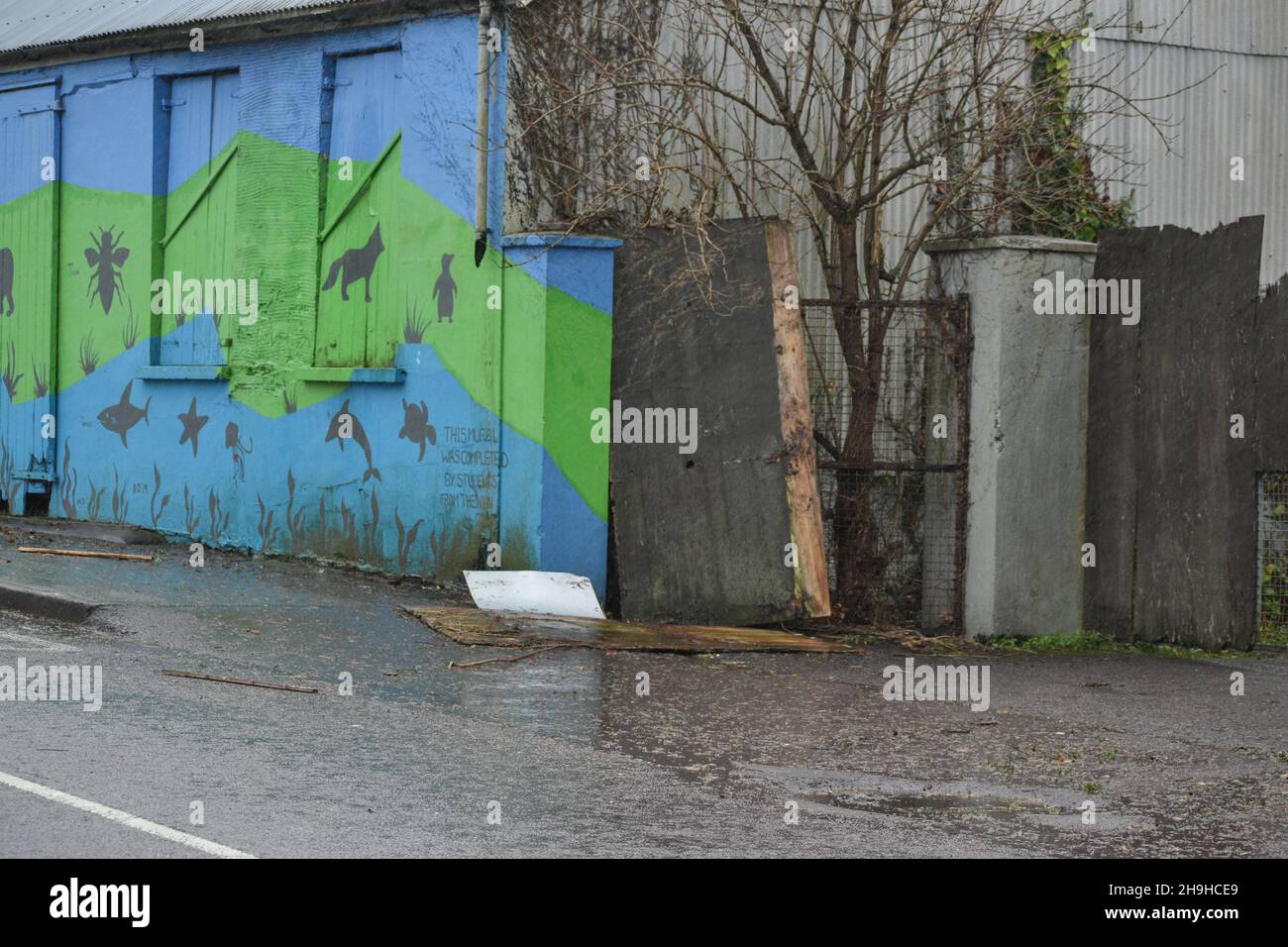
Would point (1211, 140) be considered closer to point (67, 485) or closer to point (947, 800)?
point (947, 800)

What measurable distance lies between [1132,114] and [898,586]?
489 centimetres

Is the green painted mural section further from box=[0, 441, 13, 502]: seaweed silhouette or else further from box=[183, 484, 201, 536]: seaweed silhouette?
box=[183, 484, 201, 536]: seaweed silhouette

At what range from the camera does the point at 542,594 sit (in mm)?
Answer: 11617

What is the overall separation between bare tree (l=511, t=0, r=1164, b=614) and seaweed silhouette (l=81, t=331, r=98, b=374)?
18.6 feet

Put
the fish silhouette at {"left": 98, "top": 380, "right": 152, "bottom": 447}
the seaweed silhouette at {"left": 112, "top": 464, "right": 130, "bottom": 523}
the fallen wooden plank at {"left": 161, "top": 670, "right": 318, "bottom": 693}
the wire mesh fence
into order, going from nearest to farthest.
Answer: the fallen wooden plank at {"left": 161, "top": 670, "right": 318, "bottom": 693}
the wire mesh fence
the fish silhouette at {"left": 98, "top": 380, "right": 152, "bottom": 447}
the seaweed silhouette at {"left": 112, "top": 464, "right": 130, "bottom": 523}

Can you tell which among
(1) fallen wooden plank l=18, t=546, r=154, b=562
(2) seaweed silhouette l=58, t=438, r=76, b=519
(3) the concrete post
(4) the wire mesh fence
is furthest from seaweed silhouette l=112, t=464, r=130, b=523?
(4) the wire mesh fence

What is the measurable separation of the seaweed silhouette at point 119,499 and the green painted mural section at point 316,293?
113cm

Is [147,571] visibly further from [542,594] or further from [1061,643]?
[1061,643]

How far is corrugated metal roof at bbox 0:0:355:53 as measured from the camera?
1391cm

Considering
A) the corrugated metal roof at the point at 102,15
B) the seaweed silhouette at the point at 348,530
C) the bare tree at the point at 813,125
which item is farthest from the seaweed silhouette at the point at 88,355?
the bare tree at the point at 813,125

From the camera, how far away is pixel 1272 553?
465 inches

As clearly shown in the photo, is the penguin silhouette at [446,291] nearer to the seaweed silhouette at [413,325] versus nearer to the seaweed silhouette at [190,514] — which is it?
the seaweed silhouette at [413,325]

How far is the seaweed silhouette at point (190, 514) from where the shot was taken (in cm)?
Result: 1471
